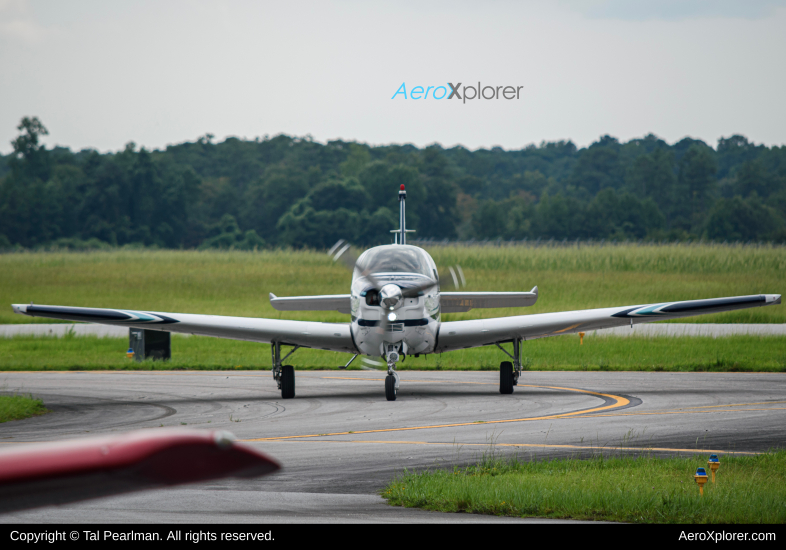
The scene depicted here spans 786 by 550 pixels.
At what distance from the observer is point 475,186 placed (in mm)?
125750

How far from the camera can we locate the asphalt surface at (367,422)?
749cm

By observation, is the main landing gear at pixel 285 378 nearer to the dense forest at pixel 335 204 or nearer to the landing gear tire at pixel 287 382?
the landing gear tire at pixel 287 382

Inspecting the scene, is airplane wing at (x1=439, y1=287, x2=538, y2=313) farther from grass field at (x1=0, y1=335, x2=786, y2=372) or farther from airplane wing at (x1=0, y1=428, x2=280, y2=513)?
airplane wing at (x1=0, y1=428, x2=280, y2=513)

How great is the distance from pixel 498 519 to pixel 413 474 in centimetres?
183

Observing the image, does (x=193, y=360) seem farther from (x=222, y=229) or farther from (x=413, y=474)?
(x=222, y=229)

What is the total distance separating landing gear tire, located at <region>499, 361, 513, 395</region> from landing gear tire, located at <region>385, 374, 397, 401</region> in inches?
84.6

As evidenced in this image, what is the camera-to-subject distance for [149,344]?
72.9ft

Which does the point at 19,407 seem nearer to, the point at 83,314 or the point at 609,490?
the point at 83,314

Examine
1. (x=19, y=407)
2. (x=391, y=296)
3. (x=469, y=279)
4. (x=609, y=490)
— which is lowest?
(x=469, y=279)

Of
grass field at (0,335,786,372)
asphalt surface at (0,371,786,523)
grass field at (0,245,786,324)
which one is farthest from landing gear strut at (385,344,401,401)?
grass field at (0,245,786,324)

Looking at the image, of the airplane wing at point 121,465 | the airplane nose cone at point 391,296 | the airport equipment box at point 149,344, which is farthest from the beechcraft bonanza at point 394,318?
the airplane wing at point 121,465

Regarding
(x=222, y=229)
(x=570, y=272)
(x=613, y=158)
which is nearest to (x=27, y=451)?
(x=570, y=272)

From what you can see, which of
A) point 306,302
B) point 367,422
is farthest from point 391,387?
point 306,302

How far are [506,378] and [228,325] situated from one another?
5.33 metres
